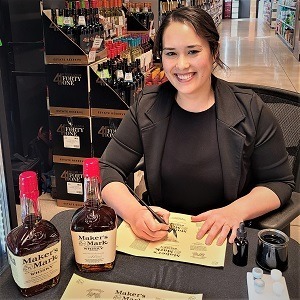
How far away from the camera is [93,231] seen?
1.00m

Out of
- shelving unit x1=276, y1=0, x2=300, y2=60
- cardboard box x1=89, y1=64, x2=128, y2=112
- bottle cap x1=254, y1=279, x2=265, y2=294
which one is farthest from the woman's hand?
shelving unit x1=276, y1=0, x2=300, y2=60

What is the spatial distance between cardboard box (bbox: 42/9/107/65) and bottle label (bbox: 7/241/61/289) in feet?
7.23

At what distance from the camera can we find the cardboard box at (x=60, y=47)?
117 inches

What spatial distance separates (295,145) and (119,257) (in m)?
1.09

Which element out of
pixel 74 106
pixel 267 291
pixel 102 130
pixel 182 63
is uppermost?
pixel 182 63

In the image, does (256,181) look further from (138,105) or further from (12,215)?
(12,215)

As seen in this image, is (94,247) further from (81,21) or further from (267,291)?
(81,21)

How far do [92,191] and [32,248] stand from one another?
0.62 feet

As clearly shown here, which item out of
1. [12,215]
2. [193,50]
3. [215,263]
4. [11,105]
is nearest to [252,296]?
[215,263]

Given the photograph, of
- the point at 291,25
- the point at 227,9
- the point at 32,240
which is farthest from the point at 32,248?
the point at 227,9

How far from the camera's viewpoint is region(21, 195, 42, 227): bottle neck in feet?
3.03

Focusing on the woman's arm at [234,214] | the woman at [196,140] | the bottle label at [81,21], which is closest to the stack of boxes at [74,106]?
the bottle label at [81,21]

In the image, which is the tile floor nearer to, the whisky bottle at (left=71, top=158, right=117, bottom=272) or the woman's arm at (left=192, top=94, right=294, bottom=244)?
the woman's arm at (left=192, top=94, right=294, bottom=244)

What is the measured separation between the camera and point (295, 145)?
1.88 metres
